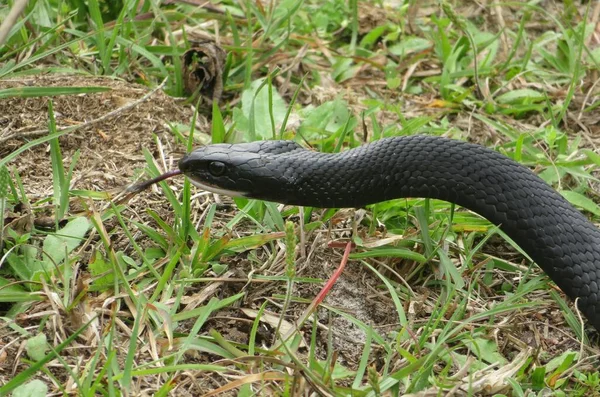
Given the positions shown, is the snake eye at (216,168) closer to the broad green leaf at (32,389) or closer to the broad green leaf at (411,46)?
the broad green leaf at (32,389)

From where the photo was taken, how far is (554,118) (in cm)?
509

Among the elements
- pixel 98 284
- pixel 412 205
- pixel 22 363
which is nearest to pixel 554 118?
pixel 412 205

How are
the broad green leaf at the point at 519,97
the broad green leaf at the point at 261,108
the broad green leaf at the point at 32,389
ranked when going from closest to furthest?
the broad green leaf at the point at 32,389, the broad green leaf at the point at 261,108, the broad green leaf at the point at 519,97

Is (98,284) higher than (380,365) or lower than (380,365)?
higher

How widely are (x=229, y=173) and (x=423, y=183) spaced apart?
888mm

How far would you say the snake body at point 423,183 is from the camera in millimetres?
3764

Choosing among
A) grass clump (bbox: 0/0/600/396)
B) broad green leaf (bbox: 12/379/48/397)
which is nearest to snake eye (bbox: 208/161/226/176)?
grass clump (bbox: 0/0/600/396)

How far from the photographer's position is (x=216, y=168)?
12.4ft

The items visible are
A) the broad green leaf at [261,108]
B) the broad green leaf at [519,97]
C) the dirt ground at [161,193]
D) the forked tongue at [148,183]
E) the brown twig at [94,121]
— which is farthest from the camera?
the broad green leaf at [519,97]

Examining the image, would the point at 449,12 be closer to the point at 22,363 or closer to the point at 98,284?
the point at 98,284

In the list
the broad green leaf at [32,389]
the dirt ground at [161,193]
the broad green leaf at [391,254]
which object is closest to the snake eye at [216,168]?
the dirt ground at [161,193]

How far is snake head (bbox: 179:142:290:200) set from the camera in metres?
3.76

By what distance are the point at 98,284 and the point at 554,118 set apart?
3009 mm

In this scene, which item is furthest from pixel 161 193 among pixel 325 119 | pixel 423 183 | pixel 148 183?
pixel 423 183
